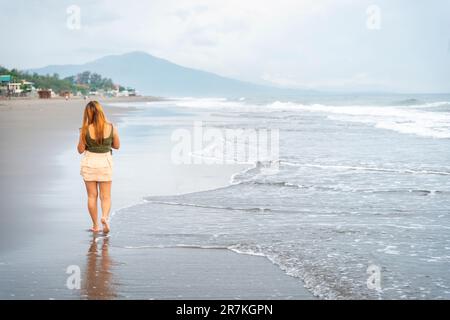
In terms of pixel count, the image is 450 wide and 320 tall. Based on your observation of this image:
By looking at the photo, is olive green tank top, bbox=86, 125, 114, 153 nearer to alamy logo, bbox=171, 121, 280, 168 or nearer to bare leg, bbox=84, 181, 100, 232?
bare leg, bbox=84, 181, 100, 232

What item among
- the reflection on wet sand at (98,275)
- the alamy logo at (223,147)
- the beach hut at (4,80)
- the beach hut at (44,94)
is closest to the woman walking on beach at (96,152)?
the reflection on wet sand at (98,275)

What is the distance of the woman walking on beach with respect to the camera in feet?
21.3

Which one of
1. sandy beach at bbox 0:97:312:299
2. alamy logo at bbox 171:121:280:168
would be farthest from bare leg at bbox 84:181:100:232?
alamy logo at bbox 171:121:280:168

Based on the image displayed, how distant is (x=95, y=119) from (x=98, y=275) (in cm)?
202

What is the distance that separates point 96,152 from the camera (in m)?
6.63

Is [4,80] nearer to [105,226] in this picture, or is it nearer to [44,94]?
[44,94]

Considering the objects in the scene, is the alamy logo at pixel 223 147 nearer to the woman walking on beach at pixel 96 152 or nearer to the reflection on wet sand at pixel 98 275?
the woman walking on beach at pixel 96 152

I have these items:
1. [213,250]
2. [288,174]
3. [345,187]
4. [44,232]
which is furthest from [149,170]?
[213,250]

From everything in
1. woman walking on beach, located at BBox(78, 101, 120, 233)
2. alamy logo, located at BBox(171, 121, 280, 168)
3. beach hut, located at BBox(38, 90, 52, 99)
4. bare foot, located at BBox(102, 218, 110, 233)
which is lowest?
bare foot, located at BBox(102, 218, 110, 233)

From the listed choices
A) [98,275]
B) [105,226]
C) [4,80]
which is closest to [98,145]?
[105,226]

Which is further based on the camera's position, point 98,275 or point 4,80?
point 4,80

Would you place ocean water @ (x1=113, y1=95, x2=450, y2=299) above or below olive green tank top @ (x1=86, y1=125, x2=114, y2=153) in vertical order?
below

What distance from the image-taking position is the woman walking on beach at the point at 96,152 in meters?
6.48
